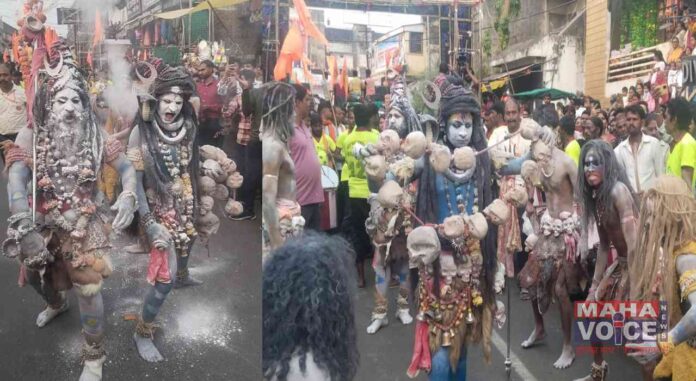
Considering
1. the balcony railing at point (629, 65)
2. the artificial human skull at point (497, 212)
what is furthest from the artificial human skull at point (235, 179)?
the balcony railing at point (629, 65)

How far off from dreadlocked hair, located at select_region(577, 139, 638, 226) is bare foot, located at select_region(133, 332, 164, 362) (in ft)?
6.61

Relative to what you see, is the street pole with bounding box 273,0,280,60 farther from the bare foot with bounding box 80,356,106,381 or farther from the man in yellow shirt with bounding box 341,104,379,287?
the bare foot with bounding box 80,356,106,381

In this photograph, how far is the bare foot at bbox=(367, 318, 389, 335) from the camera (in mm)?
2781

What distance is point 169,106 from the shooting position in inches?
87.4

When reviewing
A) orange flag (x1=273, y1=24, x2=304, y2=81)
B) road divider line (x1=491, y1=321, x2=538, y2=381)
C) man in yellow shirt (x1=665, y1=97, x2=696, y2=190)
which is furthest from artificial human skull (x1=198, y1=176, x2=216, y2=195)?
man in yellow shirt (x1=665, y1=97, x2=696, y2=190)

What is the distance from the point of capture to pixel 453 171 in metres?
2.78

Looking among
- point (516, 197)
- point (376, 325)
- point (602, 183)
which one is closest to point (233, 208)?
point (376, 325)

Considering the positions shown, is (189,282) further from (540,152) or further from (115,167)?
(540,152)

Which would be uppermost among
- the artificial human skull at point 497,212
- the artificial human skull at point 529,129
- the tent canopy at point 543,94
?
the tent canopy at point 543,94

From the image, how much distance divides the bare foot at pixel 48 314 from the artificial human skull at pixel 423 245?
1.31 m

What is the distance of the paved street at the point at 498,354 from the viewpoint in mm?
2785

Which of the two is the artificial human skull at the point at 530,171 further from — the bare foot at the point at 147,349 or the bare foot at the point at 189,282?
the bare foot at the point at 147,349

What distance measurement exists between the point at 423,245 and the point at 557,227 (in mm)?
845

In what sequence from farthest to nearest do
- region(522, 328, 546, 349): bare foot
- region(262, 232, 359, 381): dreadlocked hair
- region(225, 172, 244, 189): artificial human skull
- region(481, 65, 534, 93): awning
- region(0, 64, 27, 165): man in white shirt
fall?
1. region(522, 328, 546, 349): bare foot
2. region(481, 65, 534, 93): awning
3. region(225, 172, 244, 189): artificial human skull
4. region(262, 232, 359, 381): dreadlocked hair
5. region(0, 64, 27, 165): man in white shirt
